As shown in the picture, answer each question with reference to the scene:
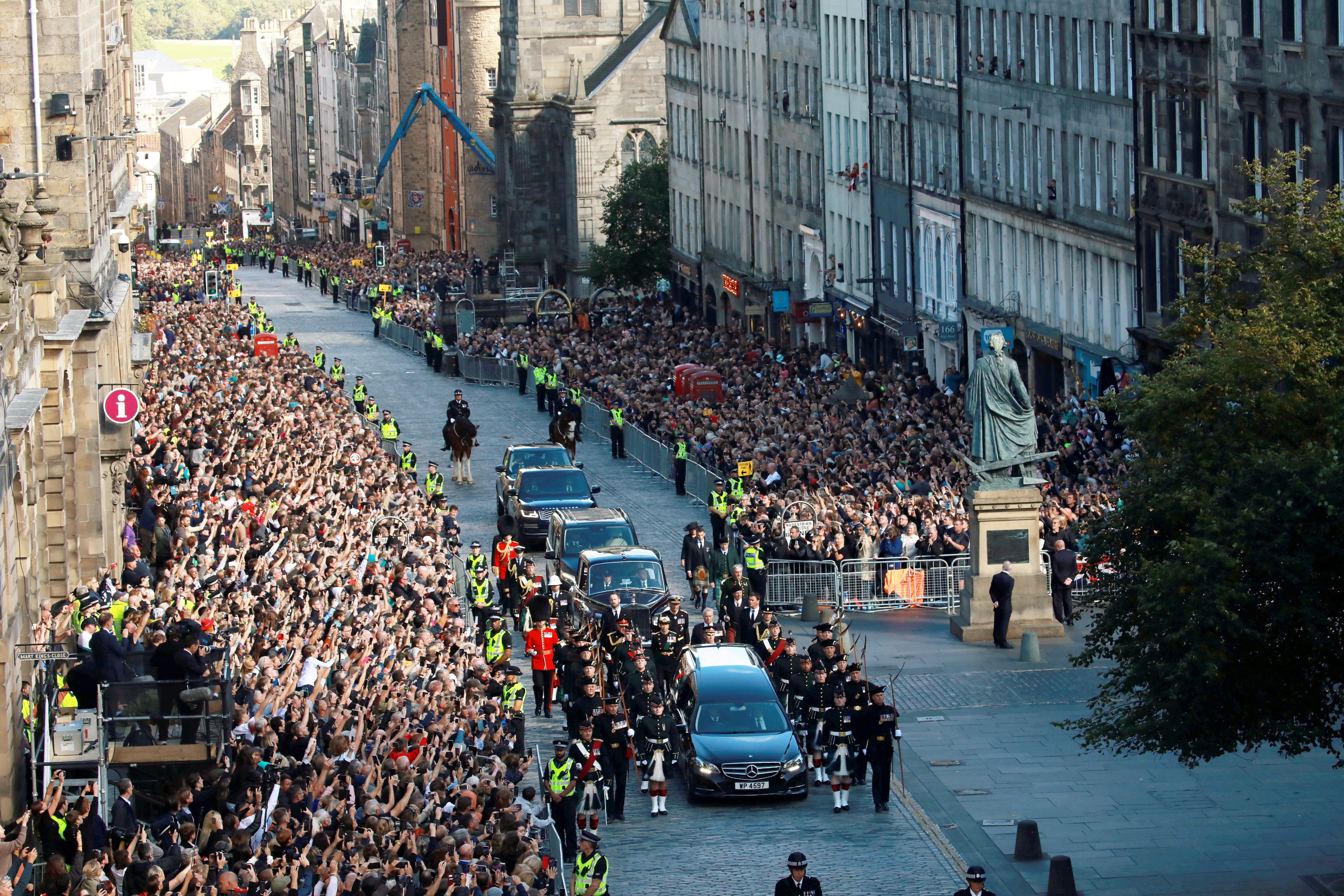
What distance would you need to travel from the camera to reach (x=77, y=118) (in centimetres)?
4097

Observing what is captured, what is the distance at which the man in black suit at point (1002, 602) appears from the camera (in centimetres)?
3170

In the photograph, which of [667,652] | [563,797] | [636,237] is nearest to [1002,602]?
[667,652]

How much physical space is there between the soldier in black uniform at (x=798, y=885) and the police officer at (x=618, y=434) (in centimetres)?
3473

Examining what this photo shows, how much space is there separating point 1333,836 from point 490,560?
1985 cm

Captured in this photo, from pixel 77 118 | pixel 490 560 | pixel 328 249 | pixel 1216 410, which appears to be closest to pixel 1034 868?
pixel 1216 410

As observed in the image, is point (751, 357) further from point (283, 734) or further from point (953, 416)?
point (283, 734)

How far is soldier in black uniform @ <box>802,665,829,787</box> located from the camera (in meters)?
25.2

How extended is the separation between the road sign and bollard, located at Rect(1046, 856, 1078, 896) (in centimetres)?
1957

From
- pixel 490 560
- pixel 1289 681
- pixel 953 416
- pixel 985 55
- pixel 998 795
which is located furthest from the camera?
pixel 985 55

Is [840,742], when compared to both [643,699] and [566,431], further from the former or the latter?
[566,431]

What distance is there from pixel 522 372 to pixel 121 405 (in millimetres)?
32790

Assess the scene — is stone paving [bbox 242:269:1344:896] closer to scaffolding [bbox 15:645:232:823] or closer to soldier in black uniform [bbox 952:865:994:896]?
soldier in black uniform [bbox 952:865:994:896]

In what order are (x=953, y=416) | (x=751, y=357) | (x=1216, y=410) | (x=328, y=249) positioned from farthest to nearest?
(x=328, y=249) → (x=751, y=357) → (x=953, y=416) → (x=1216, y=410)

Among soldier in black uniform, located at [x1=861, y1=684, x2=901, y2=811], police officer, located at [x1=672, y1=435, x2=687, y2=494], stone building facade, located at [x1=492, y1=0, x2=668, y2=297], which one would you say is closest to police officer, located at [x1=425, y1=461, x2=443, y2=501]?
police officer, located at [x1=672, y1=435, x2=687, y2=494]
